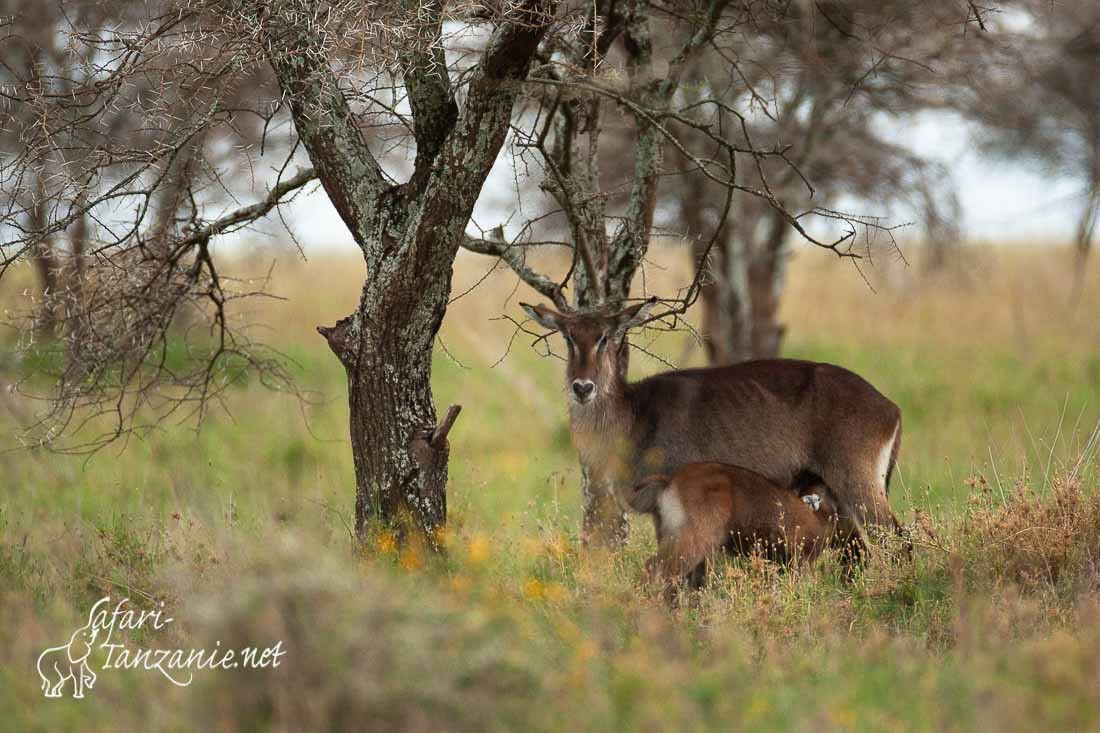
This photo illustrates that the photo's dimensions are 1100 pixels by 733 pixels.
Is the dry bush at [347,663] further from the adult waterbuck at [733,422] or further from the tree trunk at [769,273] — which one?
the tree trunk at [769,273]

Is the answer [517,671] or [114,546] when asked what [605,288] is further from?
[517,671]

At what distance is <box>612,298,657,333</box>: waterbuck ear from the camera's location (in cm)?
760

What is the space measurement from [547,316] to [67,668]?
3.56 meters

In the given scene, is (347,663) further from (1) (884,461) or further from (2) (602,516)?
(1) (884,461)

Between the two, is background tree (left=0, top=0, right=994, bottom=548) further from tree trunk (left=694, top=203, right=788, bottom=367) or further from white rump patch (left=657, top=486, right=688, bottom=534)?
tree trunk (left=694, top=203, right=788, bottom=367)

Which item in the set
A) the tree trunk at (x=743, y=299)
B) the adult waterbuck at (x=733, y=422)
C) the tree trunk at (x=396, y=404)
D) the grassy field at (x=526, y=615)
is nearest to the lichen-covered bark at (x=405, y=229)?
the tree trunk at (x=396, y=404)

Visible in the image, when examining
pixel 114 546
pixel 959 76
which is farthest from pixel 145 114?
pixel 959 76

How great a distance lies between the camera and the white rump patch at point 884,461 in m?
7.84

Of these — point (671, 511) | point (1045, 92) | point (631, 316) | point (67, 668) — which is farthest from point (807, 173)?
point (67, 668)

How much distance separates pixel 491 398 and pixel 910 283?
29.6 feet

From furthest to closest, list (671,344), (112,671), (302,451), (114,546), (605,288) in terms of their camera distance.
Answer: (671,344)
(302,451)
(605,288)
(114,546)
(112,671)

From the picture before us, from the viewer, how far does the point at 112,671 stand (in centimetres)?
526

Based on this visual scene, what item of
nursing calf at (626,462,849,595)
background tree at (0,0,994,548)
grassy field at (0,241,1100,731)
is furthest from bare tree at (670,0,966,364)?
nursing calf at (626,462,849,595)

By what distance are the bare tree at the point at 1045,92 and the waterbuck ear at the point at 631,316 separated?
218 inches
